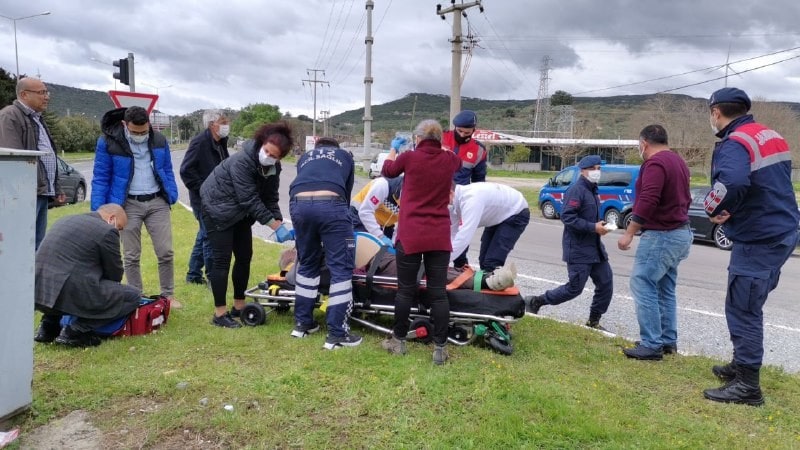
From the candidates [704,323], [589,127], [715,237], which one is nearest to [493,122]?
[589,127]

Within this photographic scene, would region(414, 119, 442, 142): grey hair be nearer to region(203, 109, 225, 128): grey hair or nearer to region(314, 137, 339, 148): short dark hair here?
region(314, 137, 339, 148): short dark hair

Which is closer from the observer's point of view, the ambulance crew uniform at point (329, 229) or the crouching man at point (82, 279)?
the crouching man at point (82, 279)

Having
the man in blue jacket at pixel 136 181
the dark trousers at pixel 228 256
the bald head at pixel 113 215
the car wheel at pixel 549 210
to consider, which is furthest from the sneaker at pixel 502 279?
the car wheel at pixel 549 210

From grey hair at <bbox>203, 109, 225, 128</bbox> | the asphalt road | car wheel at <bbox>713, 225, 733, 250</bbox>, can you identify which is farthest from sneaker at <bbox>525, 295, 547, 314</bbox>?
car wheel at <bbox>713, 225, 733, 250</bbox>

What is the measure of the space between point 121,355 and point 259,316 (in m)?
1.20

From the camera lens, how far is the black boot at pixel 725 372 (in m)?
4.14

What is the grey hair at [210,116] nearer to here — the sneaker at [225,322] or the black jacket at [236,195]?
the black jacket at [236,195]

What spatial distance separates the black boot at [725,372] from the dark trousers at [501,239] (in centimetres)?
219

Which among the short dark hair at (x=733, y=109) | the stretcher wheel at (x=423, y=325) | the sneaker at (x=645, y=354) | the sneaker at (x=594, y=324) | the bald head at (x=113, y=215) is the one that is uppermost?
the short dark hair at (x=733, y=109)

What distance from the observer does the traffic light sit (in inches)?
357

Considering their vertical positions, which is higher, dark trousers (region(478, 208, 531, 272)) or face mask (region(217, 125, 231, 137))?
face mask (region(217, 125, 231, 137))

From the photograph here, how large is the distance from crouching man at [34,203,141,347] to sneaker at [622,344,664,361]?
420cm


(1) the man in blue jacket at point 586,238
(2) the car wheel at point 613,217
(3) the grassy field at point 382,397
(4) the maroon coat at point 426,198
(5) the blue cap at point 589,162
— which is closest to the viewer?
(3) the grassy field at point 382,397

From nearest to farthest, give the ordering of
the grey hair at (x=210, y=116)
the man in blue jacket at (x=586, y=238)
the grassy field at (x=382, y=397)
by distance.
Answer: the grassy field at (x=382, y=397) → the man in blue jacket at (x=586, y=238) → the grey hair at (x=210, y=116)
